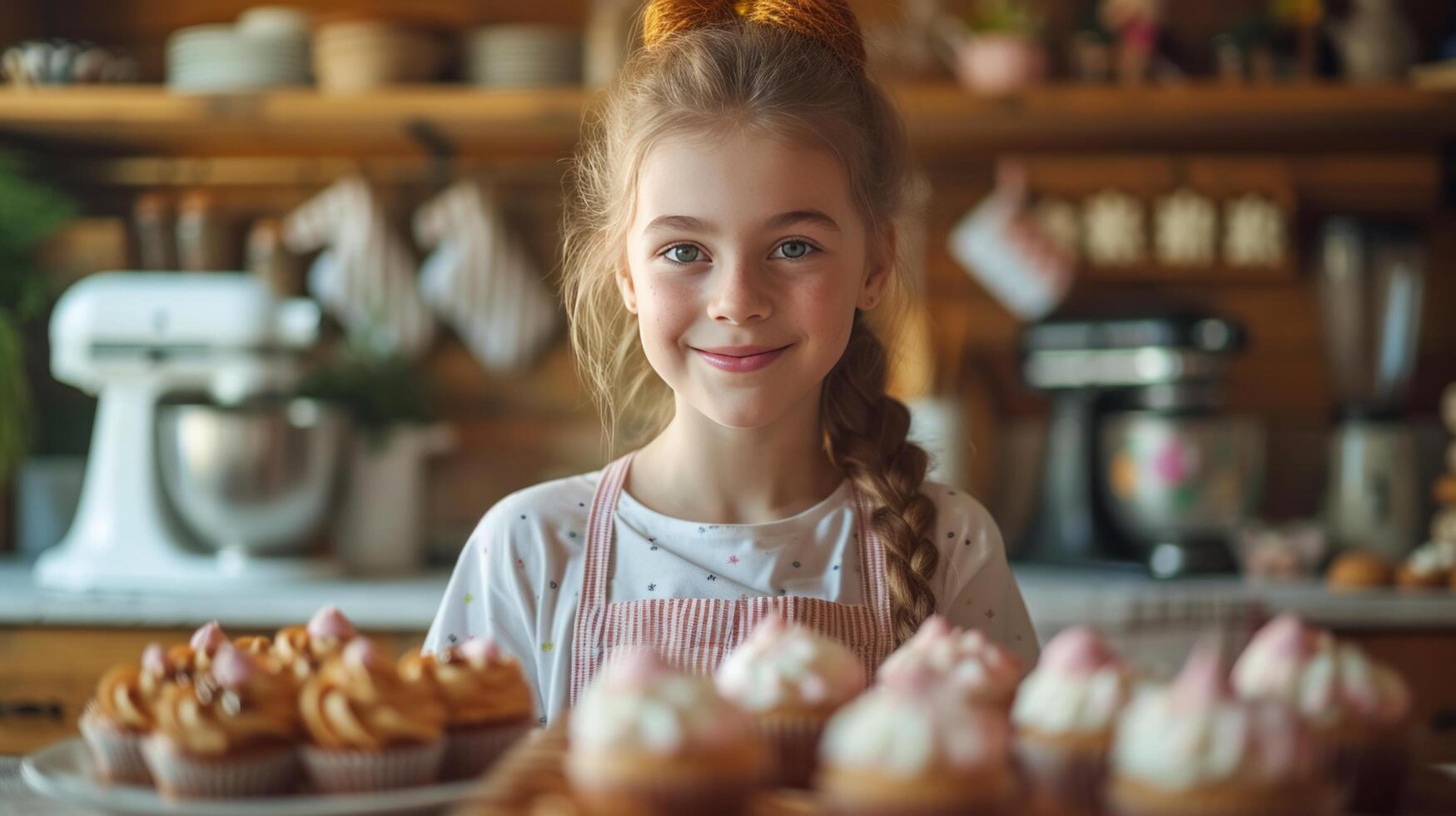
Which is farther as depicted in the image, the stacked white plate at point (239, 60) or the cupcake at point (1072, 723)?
the stacked white plate at point (239, 60)

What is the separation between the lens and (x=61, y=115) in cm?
245

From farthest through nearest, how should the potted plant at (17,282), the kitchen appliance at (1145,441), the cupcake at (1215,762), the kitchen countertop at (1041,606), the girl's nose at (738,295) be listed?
the potted plant at (17,282) < the kitchen appliance at (1145,441) < the kitchen countertop at (1041,606) < the girl's nose at (738,295) < the cupcake at (1215,762)

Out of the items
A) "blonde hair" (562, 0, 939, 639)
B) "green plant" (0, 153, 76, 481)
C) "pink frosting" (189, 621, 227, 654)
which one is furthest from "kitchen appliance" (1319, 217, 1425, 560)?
"green plant" (0, 153, 76, 481)

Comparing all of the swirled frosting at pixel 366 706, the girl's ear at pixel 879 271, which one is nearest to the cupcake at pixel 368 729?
the swirled frosting at pixel 366 706

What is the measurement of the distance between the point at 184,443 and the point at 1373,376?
2003 millimetres

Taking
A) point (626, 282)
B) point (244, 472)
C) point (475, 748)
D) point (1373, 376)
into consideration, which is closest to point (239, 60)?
point (244, 472)

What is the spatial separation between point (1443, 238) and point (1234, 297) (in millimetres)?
406

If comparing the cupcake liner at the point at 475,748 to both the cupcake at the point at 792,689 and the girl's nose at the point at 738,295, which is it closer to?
the cupcake at the point at 792,689

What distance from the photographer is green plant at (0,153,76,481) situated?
2.43 meters

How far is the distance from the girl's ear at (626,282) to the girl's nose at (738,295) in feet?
0.52

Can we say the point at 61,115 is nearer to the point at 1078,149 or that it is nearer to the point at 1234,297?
the point at 1078,149

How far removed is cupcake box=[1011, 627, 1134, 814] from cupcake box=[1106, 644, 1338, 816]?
67 millimetres

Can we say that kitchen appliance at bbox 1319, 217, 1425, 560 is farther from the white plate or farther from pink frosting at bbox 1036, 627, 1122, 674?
the white plate

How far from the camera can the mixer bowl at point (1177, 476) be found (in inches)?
87.2
